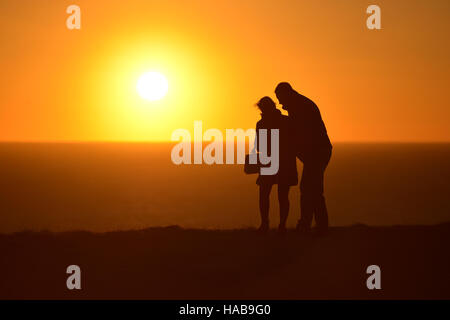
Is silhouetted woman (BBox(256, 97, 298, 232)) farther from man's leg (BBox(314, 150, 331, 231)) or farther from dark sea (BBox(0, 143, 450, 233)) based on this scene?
dark sea (BBox(0, 143, 450, 233))

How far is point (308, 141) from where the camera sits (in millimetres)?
11000

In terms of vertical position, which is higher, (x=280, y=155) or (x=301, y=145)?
(x=301, y=145)

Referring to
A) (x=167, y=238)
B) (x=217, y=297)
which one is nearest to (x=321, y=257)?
(x=217, y=297)

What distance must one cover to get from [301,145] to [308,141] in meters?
0.16

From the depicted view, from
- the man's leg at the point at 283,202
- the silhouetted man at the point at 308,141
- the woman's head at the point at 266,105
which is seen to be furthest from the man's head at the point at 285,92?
the man's leg at the point at 283,202

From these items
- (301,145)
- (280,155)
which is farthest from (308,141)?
(280,155)

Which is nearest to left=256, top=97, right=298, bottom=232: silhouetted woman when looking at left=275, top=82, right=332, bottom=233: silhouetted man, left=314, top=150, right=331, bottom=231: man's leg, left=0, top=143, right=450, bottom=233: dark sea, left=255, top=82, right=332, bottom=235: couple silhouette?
left=255, top=82, right=332, bottom=235: couple silhouette

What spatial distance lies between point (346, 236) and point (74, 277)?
5104 millimetres

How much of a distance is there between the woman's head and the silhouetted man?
0.18 meters

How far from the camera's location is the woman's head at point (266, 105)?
36.2ft

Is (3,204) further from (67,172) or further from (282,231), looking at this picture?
(282,231)

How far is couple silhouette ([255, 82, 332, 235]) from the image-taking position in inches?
432

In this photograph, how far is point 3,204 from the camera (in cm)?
10525

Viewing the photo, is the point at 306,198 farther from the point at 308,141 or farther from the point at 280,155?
the point at 308,141
